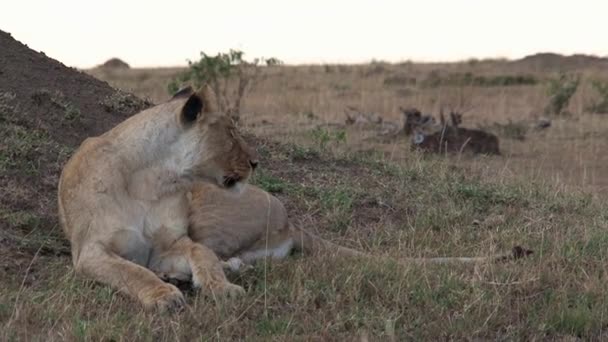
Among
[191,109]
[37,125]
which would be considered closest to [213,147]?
[191,109]

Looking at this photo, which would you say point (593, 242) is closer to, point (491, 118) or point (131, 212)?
point (131, 212)

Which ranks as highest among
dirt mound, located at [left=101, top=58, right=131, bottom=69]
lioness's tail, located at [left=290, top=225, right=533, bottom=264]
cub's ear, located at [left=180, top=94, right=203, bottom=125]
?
cub's ear, located at [left=180, top=94, right=203, bottom=125]

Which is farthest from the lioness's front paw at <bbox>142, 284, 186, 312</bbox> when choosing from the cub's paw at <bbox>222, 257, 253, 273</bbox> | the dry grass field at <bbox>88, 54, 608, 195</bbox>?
the dry grass field at <bbox>88, 54, 608, 195</bbox>

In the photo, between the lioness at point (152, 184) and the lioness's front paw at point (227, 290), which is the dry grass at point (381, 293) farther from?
the lioness at point (152, 184)

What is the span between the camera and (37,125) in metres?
6.79

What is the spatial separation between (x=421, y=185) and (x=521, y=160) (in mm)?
4674

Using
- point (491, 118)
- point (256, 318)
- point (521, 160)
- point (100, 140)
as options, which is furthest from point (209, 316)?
point (491, 118)

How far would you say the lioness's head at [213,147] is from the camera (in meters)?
4.43

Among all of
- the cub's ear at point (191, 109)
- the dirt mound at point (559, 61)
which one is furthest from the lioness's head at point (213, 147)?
the dirt mound at point (559, 61)

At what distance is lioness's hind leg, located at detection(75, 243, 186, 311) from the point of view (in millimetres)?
3962

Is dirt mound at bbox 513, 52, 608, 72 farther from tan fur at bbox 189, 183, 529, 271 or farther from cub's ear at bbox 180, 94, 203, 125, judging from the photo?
cub's ear at bbox 180, 94, 203, 125

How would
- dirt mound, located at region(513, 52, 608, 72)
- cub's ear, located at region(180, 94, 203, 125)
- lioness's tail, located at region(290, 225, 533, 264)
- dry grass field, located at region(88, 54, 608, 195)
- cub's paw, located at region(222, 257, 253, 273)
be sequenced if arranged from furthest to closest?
dirt mound, located at region(513, 52, 608, 72) → dry grass field, located at region(88, 54, 608, 195) → lioness's tail, located at region(290, 225, 533, 264) → cub's paw, located at region(222, 257, 253, 273) → cub's ear, located at region(180, 94, 203, 125)

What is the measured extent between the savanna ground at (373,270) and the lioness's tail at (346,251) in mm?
84

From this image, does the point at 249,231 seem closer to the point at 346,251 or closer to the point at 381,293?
the point at 346,251
